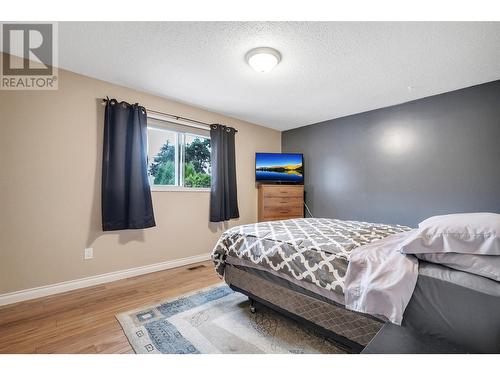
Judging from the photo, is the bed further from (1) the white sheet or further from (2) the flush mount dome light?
(2) the flush mount dome light

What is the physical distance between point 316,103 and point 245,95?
1069 mm

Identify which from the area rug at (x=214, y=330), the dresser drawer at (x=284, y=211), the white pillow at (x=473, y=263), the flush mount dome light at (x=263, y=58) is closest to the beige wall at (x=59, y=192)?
the area rug at (x=214, y=330)

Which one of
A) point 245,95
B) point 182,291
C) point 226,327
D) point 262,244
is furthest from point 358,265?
point 245,95

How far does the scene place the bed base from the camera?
128 cm

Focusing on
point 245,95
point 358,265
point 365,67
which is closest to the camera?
point 358,265

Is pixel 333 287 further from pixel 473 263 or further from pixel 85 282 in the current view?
pixel 85 282

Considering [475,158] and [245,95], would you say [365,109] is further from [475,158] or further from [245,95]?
[245,95]

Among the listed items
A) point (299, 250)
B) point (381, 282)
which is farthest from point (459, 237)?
point (299, 250)

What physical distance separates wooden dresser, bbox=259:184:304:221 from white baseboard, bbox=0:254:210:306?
143 centimetres

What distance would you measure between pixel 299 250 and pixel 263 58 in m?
1.69

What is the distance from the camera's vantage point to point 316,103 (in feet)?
11.0

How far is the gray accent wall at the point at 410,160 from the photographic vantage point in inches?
106

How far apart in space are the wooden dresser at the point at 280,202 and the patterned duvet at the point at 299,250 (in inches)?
73.7

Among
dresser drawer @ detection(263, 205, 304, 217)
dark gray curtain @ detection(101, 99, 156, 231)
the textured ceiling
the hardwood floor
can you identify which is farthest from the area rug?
the textured ceiling
